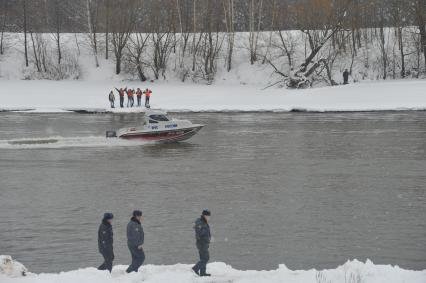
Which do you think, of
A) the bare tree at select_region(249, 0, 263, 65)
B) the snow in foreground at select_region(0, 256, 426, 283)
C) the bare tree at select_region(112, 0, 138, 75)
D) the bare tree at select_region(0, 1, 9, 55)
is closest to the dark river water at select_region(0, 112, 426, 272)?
the snow in foreground at select_region(0, 256, 426, 283)

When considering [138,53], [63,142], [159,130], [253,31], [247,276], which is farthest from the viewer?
[253,31]

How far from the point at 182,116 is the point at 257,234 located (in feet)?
107

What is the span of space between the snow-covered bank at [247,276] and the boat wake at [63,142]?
70.6 ft

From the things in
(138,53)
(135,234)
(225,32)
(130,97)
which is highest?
(225,32)

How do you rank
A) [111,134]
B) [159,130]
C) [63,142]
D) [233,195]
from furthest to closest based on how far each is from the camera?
[159,130] → [63,142] → [111,134] → [233,195]

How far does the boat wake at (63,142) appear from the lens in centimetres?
3478

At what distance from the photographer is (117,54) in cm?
6775

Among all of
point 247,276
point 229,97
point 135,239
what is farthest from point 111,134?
point 229,97

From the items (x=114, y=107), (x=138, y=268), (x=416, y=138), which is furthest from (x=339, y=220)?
(x=114, y=107)

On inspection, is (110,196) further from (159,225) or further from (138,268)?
(138,268)

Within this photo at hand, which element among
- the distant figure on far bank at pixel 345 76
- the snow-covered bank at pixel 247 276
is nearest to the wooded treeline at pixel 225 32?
the distant figure on far bank at pixel 345 76

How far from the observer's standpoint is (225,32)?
73188 millimetres

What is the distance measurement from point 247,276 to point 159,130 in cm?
2331

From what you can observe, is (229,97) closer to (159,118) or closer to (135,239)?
(159,118)
